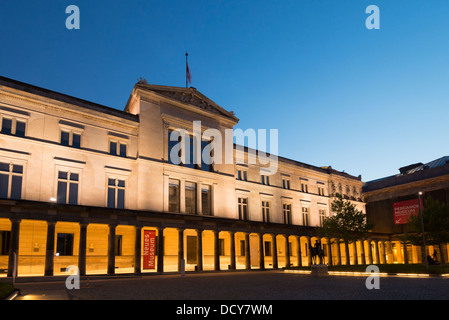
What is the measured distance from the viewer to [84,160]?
126 ft

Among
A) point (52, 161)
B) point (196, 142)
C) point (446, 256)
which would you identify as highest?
point (196, 142)

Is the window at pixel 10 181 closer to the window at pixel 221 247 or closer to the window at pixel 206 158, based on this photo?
→ the window at pixel 206 158

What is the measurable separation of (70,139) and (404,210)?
57.4 metres

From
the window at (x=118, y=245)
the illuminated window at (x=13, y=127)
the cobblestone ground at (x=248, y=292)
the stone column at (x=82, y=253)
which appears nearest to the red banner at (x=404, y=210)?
the cobblestone ground at (x=248, y=292)

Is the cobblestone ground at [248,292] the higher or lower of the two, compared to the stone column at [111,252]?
lower

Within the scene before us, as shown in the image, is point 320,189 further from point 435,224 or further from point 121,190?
point 121,190

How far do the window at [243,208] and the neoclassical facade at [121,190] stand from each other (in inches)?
7.7

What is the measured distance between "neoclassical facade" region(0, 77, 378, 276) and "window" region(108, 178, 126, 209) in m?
0.11

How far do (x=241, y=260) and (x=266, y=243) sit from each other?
21.2ft

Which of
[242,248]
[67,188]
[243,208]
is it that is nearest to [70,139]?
[67,188]

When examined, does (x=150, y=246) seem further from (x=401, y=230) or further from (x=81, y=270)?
(x=401, y=230)

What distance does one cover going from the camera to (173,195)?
44250mm

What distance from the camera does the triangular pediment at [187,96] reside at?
4469cm
